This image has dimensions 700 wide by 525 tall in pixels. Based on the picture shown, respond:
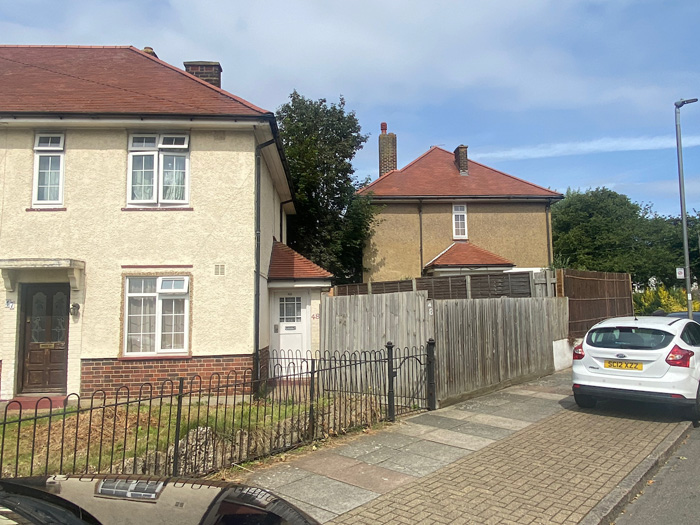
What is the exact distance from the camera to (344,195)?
19172mm

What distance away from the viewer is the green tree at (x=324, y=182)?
17.7 m

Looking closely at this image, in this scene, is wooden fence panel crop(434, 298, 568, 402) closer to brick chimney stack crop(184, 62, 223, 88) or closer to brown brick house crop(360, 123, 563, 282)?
brick chimney stack crop(184, 62, 223, 88)

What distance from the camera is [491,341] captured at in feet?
32.2

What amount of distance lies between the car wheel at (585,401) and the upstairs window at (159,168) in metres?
8.14

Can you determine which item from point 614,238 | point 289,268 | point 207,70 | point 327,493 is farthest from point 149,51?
point 614,238

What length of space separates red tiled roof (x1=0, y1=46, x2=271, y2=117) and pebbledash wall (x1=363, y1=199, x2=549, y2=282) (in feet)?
40.5

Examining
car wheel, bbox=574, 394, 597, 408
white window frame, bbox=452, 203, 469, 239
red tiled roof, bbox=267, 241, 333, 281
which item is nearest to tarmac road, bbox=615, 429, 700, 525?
car wheel, bbox=574, 394, 597, 408

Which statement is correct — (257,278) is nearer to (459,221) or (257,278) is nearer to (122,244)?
(122,244)

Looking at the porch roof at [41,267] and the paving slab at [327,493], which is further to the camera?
the porch roof at [41,267]

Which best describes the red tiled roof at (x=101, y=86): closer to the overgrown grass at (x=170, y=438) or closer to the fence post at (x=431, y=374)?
the fence post at (x=431, y=374)

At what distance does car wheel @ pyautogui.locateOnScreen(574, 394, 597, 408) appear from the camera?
8227 mm

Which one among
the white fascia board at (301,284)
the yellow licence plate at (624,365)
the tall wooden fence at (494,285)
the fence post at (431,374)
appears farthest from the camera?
the tall wooden fence at (494,285)

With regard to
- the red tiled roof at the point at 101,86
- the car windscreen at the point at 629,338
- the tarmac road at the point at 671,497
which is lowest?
the tarmac road at the point at 671,497

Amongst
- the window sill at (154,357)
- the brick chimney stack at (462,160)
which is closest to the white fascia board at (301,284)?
the window sill at (154,357)
